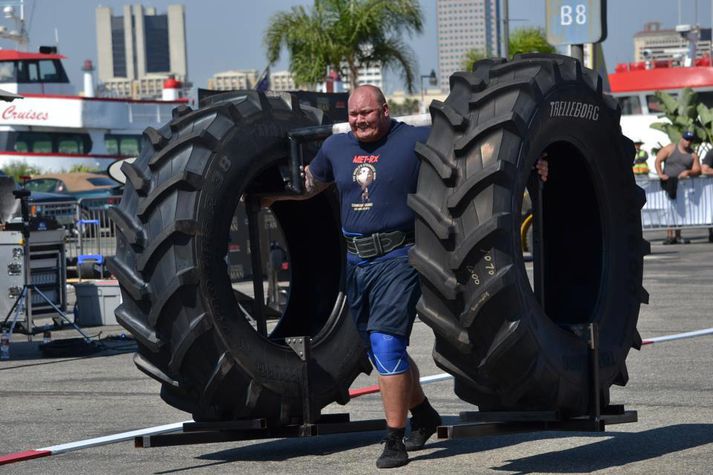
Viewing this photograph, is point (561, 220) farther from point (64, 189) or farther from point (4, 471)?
point (64, 189)

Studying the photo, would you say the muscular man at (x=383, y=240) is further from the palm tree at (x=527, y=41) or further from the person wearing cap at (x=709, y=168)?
the palm tree at (x=527, y=41)

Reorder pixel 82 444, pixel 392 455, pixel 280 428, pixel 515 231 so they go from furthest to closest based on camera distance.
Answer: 1. pixel 82 444
2. pixel 280 428
3. pixel 392 455
4. pixel 515 231

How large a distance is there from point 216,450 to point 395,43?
121 feet

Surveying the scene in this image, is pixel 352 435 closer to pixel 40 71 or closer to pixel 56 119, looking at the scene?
pixel 56 119

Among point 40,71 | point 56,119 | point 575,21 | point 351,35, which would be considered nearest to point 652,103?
point 351,35

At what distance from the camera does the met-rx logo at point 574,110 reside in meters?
7.04

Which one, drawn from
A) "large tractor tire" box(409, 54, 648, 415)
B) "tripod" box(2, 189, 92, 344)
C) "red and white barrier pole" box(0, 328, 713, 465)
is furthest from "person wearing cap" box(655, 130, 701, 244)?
"large tractor tire" box(409, 54, 648, 415)

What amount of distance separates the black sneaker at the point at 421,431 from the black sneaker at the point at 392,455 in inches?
18.7

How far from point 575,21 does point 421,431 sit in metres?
7.08

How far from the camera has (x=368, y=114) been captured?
7047mm

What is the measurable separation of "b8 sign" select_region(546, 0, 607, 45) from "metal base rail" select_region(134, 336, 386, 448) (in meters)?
6.66

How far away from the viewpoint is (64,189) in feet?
136

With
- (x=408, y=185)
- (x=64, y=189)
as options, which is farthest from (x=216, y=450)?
(x=64, y=189)

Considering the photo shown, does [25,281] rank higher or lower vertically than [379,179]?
lower
